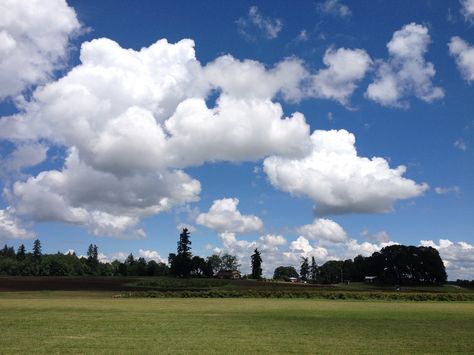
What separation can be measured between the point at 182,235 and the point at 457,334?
142 metres

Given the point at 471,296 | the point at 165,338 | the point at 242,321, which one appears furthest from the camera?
the point at 471,296

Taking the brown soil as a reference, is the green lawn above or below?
below

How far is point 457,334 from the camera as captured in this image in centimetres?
2644

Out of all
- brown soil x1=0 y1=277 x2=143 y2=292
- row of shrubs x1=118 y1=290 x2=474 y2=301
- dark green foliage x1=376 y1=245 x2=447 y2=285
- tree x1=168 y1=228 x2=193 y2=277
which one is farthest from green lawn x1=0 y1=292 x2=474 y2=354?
dark green foliage x1=376 y1=245 x2=447 y2=285

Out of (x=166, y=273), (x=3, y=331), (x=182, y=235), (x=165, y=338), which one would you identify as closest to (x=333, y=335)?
(x=165, y=338)

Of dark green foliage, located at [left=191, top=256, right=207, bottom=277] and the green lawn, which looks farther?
dark green foliage, located at [left=191, top=256, right=207, bottom=277]

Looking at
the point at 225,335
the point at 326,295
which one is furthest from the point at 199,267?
the point at 225,335

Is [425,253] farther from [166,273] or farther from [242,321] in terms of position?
[242,321]

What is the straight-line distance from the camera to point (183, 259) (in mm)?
159375

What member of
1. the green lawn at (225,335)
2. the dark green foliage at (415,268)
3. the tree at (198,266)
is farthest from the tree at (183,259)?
the green lawn at (225,335)

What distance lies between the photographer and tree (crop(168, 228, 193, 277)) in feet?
514

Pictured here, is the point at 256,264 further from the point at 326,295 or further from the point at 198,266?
the point at 326,295

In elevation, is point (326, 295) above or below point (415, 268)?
below

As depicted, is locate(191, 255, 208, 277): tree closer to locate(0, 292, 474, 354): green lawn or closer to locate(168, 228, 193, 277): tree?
locate(168, 228, 193, 277): tree
